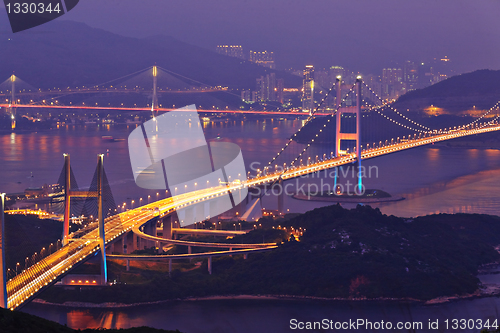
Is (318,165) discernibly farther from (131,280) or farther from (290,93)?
(290,93)

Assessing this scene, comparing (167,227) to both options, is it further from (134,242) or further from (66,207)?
(66,207)

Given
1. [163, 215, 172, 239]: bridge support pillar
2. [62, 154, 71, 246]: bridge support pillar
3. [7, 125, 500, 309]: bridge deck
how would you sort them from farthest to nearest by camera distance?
[163, 215, 172, 239]: bridge support pillar < [62, 154, 71, 246]: bridge support pillar < [7, 125, 500, 309]: bridge deck

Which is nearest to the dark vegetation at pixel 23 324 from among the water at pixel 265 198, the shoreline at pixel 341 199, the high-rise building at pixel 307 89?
the water at pixel 265 198

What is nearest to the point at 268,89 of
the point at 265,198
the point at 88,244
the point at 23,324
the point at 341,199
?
the point at 341,199

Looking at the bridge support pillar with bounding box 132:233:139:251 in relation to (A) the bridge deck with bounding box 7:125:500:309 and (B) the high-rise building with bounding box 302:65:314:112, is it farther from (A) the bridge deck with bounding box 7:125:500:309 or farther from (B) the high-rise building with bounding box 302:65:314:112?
(B) the high-rise building with bounding box 302:65:314:112

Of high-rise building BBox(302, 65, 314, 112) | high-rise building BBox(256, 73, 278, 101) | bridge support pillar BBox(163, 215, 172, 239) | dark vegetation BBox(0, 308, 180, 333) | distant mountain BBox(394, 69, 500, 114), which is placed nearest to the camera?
dark vegetation BBox(0, 308, 180, 333)

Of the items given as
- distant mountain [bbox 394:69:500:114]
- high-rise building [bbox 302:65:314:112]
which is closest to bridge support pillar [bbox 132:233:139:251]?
distant mountain [bbox 394:69:500:114]
